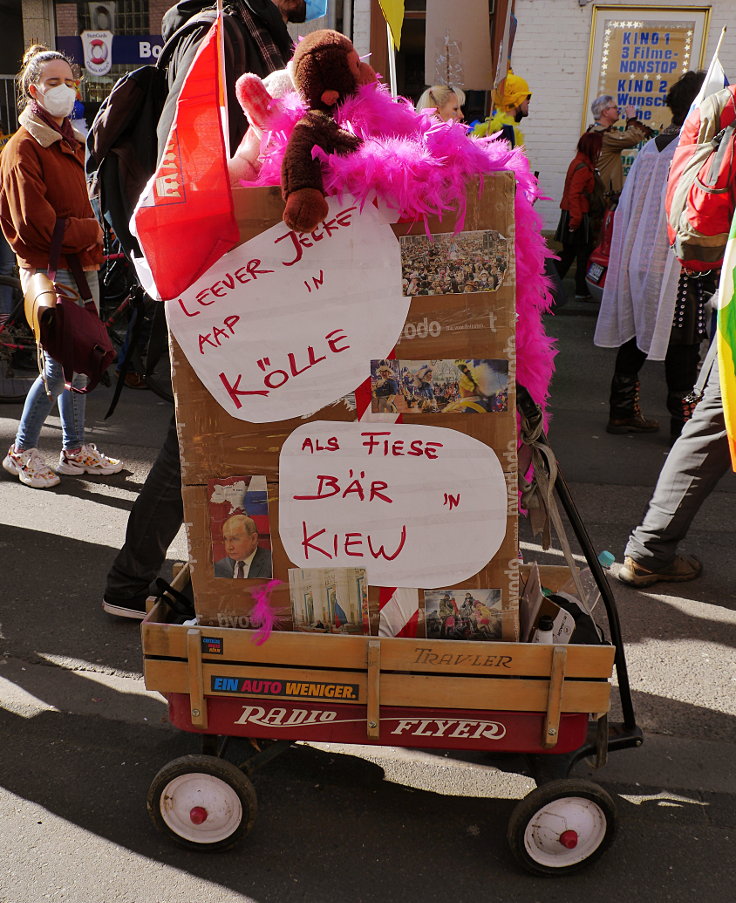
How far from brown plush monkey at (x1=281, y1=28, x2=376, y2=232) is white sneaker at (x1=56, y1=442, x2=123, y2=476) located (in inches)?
131

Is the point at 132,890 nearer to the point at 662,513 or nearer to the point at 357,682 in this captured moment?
the point at 357,682

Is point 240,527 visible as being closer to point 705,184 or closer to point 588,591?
point 588,591

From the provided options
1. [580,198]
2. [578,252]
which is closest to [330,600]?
[580,198]

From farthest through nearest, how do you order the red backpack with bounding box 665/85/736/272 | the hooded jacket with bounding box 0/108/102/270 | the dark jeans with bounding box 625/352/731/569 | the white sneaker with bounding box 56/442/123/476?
1. the white sneaker with bounding box 56/442/123/476
2. the hooded jacket with bounding box 0/108/102/270
3. the dark jeans with bounding box 625/352/731/569
4. the red backpack with bounding box 665/85/736/272

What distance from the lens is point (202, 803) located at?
84.5 inches

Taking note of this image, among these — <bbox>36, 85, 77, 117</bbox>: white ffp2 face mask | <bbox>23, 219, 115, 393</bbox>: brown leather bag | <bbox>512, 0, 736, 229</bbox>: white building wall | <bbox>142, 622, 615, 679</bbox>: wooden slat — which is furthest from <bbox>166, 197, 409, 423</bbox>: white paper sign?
<bbox>512, 0, 736, 229</bbox>: white building wall

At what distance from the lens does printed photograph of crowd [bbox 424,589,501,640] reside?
6.84ft

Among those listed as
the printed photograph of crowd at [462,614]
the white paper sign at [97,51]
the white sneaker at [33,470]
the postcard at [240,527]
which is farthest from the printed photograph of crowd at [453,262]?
the white paper sign at [97,51]

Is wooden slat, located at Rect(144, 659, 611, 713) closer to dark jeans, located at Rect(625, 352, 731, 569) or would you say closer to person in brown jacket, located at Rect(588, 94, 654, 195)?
dark jeans, located at Rect(625, 352, 731, 569)

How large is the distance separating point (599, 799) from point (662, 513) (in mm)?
1710

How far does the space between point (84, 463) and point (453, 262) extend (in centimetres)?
344

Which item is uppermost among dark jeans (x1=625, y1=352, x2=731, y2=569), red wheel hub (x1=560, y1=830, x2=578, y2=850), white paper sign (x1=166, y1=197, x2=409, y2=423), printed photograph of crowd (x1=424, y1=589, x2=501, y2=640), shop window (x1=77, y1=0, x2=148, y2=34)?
shop window (x1=77, y1=0, x2=148, y2=34)

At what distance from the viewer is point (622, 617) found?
3.43 meters

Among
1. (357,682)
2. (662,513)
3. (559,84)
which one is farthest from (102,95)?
(357,682)
